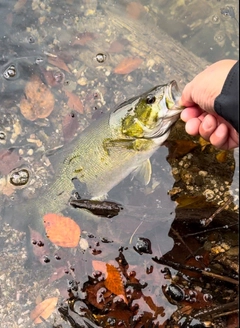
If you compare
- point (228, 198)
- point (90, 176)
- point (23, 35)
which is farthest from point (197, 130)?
point (23, 35)

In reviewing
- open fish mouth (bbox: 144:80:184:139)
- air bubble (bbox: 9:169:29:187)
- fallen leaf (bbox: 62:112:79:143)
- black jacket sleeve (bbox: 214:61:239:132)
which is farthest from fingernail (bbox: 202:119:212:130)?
air bubble (bbox: 9:169:29:187)

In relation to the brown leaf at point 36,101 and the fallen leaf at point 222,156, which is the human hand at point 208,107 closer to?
the fallen leaf at point 222,156

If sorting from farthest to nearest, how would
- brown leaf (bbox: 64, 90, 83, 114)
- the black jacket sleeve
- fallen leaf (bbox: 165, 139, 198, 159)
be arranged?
brown leaf (bbox: 64, 90, 83, 114), fallen leaf (bbox: 165, 139, 198, 159), the black jacket sleeve

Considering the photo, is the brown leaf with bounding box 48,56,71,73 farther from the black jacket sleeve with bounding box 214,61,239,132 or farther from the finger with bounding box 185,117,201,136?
the black jacket sleeve with bounding box 214,61,239,132

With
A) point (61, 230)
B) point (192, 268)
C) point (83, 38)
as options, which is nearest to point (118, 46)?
point (83, 38)

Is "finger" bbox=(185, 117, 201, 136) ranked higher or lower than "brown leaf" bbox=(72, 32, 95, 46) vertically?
higher

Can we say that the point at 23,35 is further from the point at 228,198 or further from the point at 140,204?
the point at 228,198
